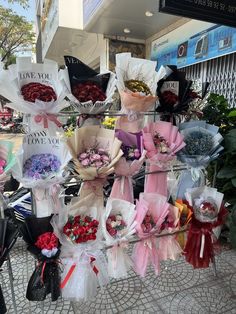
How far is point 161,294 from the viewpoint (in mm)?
1854

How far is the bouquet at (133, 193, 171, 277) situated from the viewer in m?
1.52

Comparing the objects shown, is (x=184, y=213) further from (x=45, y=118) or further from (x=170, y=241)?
(x=45, y=118)

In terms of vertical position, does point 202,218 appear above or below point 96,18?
below

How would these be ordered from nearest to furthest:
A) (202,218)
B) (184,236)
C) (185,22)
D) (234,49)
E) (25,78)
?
(25,78) → (202,218) → (184,236) → (234,49) → (185,22)

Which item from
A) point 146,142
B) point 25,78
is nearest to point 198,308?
point 146,142

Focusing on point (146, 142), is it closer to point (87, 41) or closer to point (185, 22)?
point (185, 22)

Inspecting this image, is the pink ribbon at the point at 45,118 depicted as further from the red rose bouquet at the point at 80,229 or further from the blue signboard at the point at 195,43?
the blue signboard at the point at 195,43

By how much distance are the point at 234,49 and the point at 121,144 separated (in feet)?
11.4

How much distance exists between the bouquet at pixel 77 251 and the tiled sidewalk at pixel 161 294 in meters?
0.40

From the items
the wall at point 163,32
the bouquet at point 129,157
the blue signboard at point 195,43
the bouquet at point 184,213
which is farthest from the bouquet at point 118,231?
the wall at point 163,32

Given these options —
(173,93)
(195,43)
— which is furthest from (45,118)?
(195,43)

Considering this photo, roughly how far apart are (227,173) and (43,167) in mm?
1392

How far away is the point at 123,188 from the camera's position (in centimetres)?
168

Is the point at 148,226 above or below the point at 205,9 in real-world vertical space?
below
